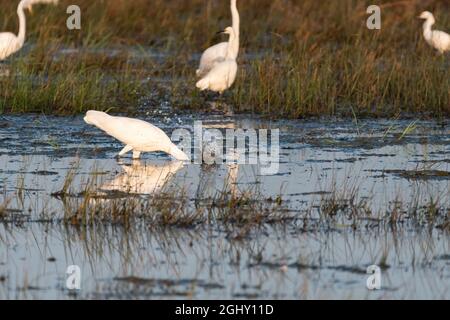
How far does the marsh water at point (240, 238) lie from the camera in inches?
238

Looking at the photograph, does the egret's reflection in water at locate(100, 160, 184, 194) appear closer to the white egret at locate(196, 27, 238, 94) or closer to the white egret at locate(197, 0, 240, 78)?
the white egret at locate(196, 27, 238, 94)

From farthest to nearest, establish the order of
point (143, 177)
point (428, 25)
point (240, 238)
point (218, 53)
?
1. point (428, 25)
2. point (218, 53)
3. point (143, 177)
4. point (240, 238)

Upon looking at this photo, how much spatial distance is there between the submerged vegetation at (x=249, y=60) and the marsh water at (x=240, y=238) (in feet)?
5.10

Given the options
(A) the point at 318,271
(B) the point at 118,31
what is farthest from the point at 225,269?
(B) the point at 118,31

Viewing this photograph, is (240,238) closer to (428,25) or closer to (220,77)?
(220,77)

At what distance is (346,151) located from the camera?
10328mm

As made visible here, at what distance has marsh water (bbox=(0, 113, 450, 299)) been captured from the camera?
6.04 metres

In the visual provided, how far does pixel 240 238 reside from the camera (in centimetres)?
698

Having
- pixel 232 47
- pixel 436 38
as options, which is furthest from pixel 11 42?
pixel 436 38

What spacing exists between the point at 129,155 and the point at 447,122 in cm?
384

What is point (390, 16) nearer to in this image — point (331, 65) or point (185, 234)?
point (331, 65)

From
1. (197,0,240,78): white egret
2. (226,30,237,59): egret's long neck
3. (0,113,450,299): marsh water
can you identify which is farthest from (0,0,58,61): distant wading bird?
(0,113,450,299): marsh water

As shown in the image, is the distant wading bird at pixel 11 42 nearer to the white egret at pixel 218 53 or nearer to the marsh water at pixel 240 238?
the white egret at pixel 218 53

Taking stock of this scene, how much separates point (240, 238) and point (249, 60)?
906 centimetres
